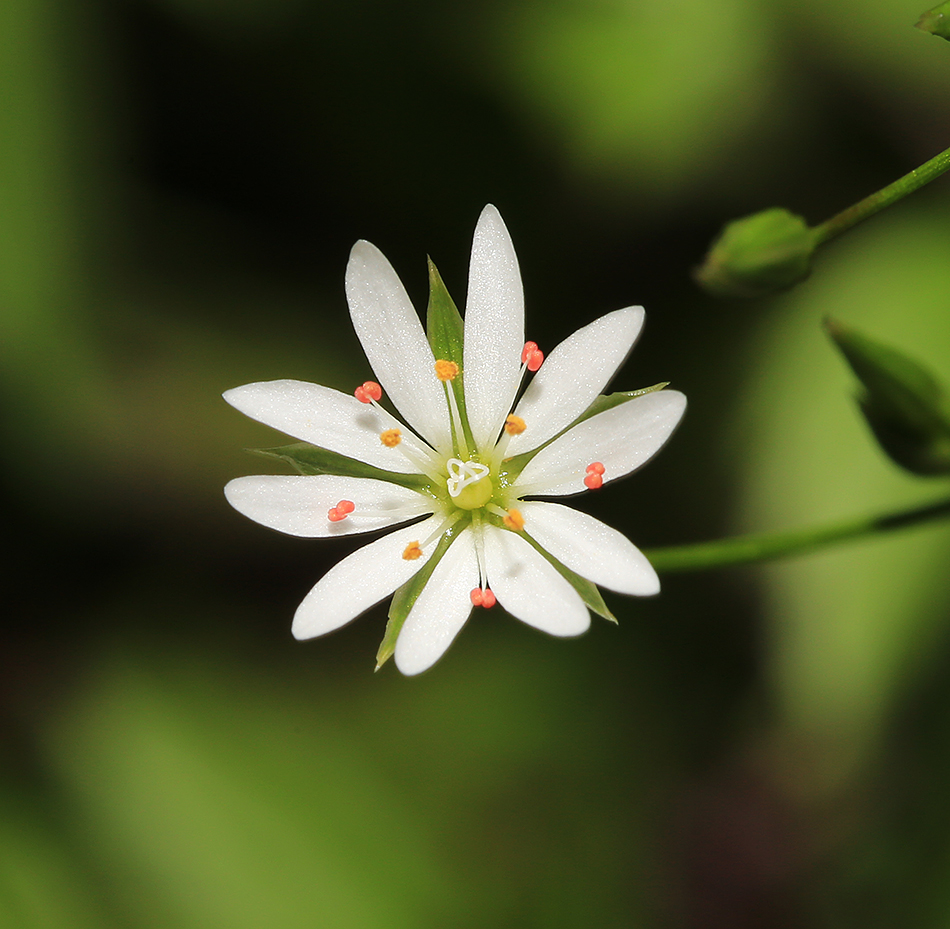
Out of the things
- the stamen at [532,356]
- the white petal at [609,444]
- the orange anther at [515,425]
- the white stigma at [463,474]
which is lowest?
the white petal at [609,444]

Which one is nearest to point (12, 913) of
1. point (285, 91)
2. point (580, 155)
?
point (285, 91)

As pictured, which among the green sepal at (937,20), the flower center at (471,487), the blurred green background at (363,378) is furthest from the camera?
the blurred green background at (363,378)

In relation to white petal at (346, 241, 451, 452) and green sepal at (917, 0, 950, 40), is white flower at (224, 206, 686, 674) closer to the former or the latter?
white petal at (346, 241, 451, 452)

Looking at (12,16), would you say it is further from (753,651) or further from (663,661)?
(753,651)

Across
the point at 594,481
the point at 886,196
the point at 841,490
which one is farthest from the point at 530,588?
the point at 841,490

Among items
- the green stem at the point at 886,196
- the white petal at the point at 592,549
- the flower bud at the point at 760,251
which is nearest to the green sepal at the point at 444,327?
the white petal at the point at 592,549

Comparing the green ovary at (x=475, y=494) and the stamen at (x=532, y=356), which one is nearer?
the stamen at (x=532, y=356)

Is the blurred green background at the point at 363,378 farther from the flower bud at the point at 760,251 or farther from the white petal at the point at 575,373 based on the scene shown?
the flower bud at the point at 760,251

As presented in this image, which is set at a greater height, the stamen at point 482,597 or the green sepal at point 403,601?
the green sepal at point 403,601
